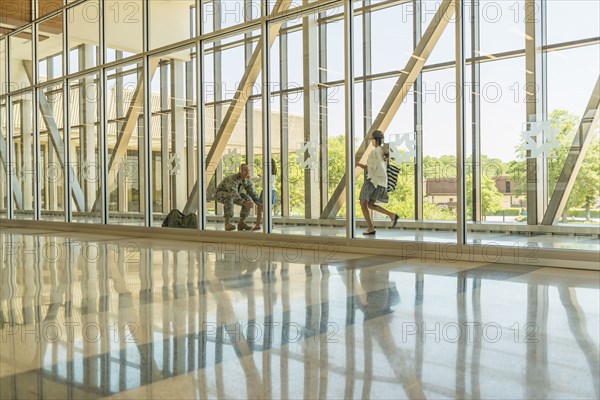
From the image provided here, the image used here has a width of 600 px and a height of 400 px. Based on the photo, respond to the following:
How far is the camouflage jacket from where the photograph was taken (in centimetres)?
941

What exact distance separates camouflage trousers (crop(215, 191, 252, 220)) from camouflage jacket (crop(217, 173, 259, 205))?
0.12 ft

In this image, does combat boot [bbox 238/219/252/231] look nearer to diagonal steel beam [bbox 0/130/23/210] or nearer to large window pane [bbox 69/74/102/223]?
large window pane [bbox 69/74/102/223]

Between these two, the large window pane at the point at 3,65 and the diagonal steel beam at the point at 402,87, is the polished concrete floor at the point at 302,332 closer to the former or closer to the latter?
the diagonal steel beam at the point at 402,87

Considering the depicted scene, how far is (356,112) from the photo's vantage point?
9.20m

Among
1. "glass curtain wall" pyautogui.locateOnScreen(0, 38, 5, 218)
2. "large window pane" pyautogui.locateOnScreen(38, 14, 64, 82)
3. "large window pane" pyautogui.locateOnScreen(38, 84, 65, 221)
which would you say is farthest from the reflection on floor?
"glass curtain wall" pyautogui.locateOnScreen(0, 38, 5, 218)

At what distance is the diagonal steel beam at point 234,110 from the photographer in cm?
943

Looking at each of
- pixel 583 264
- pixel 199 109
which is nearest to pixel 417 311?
pixel 583 264

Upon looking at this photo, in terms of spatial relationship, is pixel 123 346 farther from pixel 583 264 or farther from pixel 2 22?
pixel 2 22

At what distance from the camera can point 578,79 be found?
7.37 meters

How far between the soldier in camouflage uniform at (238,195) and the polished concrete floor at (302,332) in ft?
9.71

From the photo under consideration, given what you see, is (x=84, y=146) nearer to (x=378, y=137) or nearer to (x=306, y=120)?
(x=306, y=120)

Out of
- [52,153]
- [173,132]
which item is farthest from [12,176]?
[173,132]

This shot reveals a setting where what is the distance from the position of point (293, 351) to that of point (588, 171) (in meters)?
5.28

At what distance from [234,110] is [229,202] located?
1.53 m
